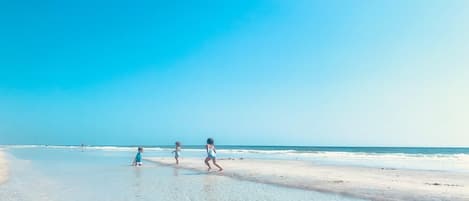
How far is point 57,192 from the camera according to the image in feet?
42.9

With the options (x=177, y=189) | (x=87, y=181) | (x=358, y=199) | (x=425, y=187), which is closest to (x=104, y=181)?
(x=87, y=181)

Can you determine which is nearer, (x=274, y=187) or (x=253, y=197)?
(x=253, y=197)

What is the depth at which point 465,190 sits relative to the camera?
1375 cm

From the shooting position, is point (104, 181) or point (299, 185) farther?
point (104, 181)

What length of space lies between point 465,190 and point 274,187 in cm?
682

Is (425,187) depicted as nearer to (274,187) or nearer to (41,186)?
(274,187)

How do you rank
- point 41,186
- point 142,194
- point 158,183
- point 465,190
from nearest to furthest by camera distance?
point 142,194, point 465,190, point 41,186, point 158,183

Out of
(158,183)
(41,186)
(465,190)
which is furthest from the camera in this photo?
(158,183)

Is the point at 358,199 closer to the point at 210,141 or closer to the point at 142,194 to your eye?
the point at 142,194

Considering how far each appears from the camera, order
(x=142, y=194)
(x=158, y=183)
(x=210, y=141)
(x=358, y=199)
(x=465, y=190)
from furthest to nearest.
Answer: (x=210, y=141) < (x=158, y=183) < (x=465, y=190) < (x=142, y=194) < (x=358, y=199)

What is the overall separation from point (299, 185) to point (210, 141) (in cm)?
701

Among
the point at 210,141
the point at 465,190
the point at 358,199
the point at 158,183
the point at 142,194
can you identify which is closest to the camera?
the point at 358,199

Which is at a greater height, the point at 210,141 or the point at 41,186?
the point at 210,141

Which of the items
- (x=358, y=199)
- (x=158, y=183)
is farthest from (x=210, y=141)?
(x=358, y=199)
